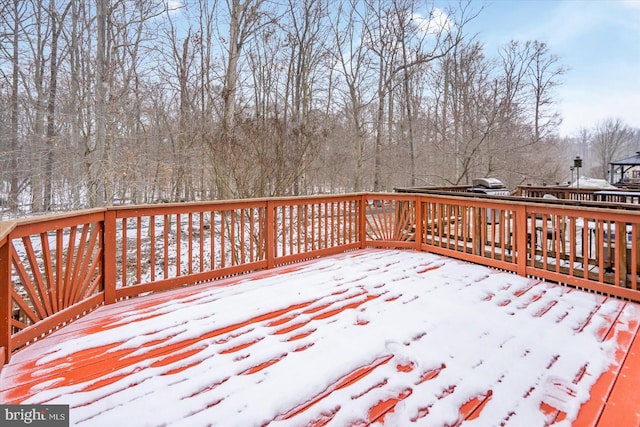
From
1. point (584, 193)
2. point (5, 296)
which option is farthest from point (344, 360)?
point (584, 193)

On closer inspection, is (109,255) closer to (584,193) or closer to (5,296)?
(5,296)

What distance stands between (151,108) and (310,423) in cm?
1177

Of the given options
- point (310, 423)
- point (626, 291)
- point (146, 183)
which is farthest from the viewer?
point (146, 183)

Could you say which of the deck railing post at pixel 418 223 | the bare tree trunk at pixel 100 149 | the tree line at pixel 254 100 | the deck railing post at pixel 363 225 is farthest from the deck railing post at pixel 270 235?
the bare tree trunk at pixel 100 149

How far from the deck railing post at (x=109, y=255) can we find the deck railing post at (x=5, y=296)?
3.34ft

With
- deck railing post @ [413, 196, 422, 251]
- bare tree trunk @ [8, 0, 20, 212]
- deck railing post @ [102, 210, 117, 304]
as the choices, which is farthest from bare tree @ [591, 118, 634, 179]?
bare tree trunk @ [8, 0, 20, 212]

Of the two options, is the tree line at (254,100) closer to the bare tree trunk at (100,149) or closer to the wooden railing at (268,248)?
the bare tree trunk at (100,149)

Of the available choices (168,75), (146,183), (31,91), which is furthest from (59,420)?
(168,75)

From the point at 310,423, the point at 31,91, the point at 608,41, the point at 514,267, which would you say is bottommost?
the point at 310,423

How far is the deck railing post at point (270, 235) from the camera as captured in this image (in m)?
4.27

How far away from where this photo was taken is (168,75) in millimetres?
11148

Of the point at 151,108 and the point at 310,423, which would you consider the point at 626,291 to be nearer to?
the point at 310,423

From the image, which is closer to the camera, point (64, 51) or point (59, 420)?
point (59, 420)

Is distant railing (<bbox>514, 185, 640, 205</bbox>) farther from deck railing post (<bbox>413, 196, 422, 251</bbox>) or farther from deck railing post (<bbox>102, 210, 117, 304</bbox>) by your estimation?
deck railing post (<bbox>102, 210, 117, 304</bbox>)
